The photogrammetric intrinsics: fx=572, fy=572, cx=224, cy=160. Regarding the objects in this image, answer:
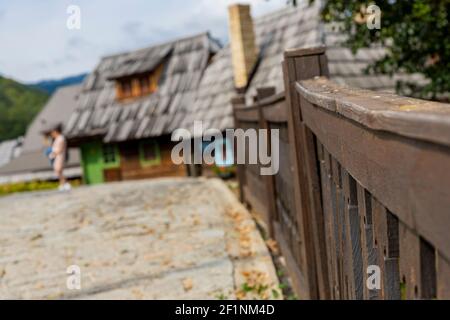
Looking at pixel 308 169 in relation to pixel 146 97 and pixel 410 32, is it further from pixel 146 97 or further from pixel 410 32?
pixel 146 97

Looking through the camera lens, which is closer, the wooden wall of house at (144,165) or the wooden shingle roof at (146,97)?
the wooden shingle roof at (146,97)

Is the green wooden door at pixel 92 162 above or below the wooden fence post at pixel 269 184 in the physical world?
below

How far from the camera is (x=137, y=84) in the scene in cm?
2294

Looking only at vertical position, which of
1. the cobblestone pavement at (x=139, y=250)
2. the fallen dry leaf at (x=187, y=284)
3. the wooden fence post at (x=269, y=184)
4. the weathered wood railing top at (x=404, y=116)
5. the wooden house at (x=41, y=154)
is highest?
the weathered wood railing top at (x=404, y=116)

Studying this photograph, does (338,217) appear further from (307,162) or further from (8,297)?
(8,297)

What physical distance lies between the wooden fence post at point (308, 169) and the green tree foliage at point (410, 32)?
184 inches

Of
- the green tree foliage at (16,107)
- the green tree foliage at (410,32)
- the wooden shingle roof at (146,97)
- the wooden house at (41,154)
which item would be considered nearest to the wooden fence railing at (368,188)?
the green tree foliage at (410,32)

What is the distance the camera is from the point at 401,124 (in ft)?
2.65

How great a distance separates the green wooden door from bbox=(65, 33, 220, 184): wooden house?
243 millimetres

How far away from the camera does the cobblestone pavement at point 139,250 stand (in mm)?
4500

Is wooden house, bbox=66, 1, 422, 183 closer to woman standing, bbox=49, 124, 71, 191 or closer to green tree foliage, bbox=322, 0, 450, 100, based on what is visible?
woman standing, bbox=49, 124, 71, 191

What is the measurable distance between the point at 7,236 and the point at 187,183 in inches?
231

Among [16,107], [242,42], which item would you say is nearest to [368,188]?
[242,42]

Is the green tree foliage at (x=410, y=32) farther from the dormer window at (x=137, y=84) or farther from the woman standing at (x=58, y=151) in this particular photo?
the dormer window at (x=137, y=84)
